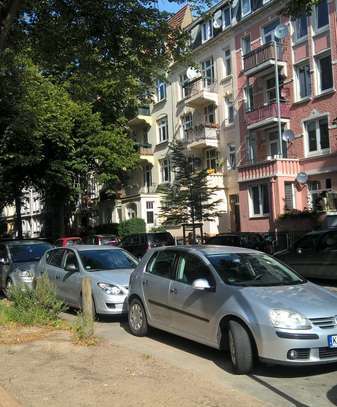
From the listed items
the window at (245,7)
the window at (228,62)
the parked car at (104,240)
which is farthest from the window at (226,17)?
the parked car at (104,240)

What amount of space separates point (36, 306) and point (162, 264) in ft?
8.31

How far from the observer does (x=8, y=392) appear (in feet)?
19.4

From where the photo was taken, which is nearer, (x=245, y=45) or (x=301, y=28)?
(x=301, y=28)

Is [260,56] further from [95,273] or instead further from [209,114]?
[95,273]

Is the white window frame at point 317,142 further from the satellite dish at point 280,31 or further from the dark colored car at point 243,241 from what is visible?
the dark colored car at point 243,241

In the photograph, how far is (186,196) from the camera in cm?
2750

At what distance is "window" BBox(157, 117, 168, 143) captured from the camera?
4588cm

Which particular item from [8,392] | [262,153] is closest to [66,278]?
[8,392]

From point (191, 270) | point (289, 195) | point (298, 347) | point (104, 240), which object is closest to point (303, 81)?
point (289, 195)

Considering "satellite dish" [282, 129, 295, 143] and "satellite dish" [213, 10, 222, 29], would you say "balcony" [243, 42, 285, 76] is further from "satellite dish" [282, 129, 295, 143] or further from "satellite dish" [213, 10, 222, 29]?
"satellite dish" [213, 10, 222, 29]

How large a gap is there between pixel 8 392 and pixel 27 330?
3.53 metres

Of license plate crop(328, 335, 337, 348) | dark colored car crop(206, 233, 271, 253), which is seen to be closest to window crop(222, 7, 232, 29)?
dark colored car crop(206, 233, 271, 253)

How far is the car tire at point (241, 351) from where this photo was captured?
6836 millimetres

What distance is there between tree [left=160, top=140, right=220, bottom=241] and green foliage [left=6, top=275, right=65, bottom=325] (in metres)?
17.3
